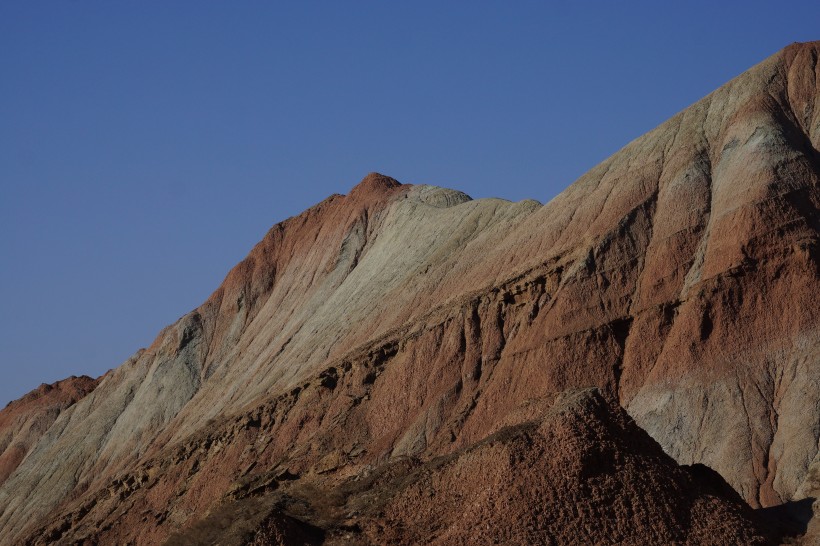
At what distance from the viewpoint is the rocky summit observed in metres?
33.0

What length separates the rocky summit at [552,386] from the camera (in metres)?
33.0

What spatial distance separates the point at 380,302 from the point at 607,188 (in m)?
18.3

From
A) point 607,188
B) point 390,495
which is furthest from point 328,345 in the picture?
point 390,495

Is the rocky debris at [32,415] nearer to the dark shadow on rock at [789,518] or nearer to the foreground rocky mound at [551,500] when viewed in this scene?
the foreground rocky mound at [551,500]

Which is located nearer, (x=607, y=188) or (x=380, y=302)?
(x=607, y=188)

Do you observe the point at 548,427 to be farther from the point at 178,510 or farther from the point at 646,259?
the point at 178,510

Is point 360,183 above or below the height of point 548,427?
above

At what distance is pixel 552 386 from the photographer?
57.9m

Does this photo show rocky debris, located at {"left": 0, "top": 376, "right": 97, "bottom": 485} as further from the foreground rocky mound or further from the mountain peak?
the foreground rocky mound

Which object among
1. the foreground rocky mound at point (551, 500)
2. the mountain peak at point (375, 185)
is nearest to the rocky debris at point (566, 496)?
the foreground rocky mound at point (551, 500)

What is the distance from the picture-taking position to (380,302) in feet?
265

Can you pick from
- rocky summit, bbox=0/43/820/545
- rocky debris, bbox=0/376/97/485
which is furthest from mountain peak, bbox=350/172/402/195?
rocky debris, bbox=0/376/97/485

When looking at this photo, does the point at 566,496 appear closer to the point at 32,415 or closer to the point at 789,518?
the point at 789,518

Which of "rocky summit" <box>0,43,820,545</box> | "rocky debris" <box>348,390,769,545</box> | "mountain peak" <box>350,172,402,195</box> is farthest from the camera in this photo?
"mountain peak" <box>350,172,402,195</box>
